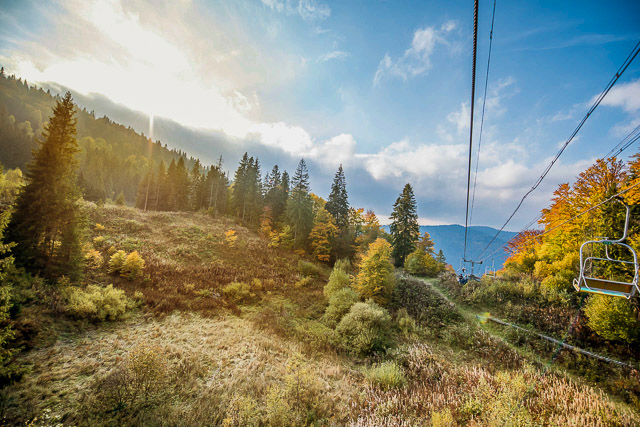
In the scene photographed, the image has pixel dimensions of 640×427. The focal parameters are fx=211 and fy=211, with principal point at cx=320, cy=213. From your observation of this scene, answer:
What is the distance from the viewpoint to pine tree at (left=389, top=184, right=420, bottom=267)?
106 feet

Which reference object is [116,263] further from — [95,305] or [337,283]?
[337,283]

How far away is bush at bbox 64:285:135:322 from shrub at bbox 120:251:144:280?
343cm

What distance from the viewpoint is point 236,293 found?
1630 cm

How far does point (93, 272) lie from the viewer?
13953 mm

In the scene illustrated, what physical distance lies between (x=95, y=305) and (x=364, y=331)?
13.1 meters

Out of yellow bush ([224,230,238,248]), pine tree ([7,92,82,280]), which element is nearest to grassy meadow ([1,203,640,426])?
pine tree ([7,92,82,280])

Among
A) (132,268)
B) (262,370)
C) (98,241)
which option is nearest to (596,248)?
(262,370)

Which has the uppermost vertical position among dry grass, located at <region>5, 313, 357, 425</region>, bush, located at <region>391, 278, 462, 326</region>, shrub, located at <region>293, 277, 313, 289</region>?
bush, located at <region>391, 278, 462, 326</region>

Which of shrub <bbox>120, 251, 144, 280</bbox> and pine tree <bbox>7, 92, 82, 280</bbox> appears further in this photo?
shrub <bbox>120, 251, 144, 280</bbox>

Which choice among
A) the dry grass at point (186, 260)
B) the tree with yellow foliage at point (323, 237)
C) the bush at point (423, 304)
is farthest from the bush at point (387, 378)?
the tree with yellow foliage at point (323, 237)

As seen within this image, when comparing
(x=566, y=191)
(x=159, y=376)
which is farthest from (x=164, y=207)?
(x=566, y=191)

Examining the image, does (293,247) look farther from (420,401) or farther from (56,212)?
(420,401)

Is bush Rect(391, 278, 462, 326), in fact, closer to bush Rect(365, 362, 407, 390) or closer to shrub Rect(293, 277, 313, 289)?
bush Rect(365, 362, 407, 390)

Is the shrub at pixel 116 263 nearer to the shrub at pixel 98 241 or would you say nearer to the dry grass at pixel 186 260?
the dry grass at pixel 186 260
